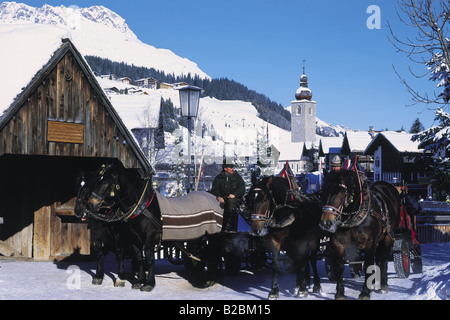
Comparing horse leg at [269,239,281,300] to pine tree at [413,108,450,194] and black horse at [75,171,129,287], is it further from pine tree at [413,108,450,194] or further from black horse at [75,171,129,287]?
pine tree at [413,108,450,194]

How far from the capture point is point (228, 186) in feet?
38.4

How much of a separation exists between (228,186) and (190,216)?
1.27 metres

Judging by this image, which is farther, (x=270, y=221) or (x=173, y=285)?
(x=173, y=285)

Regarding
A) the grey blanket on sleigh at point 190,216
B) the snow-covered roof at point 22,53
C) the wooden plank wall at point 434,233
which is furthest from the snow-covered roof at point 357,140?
the grey blanket on sleigh at point 190,216

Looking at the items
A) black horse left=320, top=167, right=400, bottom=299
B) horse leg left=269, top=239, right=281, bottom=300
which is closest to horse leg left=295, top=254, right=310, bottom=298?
horse leg left=269, top=239, right=281, bottom=300

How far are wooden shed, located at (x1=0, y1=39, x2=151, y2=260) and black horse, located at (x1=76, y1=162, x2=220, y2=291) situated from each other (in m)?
0.68

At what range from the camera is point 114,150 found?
1355 cm

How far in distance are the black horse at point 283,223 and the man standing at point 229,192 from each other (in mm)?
1293

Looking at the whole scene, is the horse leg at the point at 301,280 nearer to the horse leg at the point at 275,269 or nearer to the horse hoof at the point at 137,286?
the horse leg at the point at 275,269

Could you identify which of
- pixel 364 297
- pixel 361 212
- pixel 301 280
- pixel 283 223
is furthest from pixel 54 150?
pixel 364 297

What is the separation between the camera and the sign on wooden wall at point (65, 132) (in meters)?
12.6

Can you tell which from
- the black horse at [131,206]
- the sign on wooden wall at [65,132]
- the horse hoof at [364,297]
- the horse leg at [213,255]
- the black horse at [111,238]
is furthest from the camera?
the sign on wooden wall at [65,132]

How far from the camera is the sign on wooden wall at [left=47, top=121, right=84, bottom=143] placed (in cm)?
1265

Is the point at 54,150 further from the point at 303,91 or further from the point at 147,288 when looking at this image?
the point at 303,91
